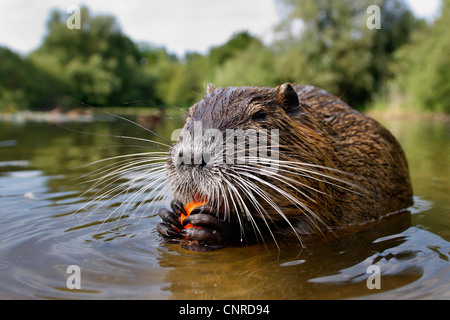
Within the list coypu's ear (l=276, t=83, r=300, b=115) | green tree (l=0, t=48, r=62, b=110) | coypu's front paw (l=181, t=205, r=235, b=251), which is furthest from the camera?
green tree (l=0, t=48, r=62, b=110)

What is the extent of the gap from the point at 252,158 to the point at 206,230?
0.58 meters

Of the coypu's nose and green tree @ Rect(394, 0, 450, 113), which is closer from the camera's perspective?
the coypu's nose

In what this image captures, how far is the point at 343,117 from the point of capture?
4141mm

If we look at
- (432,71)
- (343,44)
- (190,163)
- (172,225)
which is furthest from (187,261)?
(343,44)

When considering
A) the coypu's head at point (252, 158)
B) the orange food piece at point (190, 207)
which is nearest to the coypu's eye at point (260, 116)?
the coypu's head at point (252, 158)

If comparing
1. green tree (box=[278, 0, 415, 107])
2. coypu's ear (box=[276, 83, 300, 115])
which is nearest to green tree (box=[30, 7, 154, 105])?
green tree (box=[278, 0, 415, 107])

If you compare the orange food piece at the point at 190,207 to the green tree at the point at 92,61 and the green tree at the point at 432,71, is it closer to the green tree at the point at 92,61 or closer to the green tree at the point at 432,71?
the green tree at the point at 432,71

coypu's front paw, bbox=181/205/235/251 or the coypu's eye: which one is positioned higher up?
the coypu's eye

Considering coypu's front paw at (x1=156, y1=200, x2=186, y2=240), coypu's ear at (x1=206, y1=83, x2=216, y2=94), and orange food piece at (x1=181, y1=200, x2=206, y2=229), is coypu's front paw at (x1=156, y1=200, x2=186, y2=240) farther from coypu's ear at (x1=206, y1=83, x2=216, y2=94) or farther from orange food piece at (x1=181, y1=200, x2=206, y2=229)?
coypu's ear at (x1=206, y1=83, x2=216, y2=94)

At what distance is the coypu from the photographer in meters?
2.82

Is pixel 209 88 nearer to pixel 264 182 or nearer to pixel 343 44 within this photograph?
pixel 264 182

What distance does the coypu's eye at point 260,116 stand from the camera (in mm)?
3102

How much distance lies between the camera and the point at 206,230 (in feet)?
9.58
